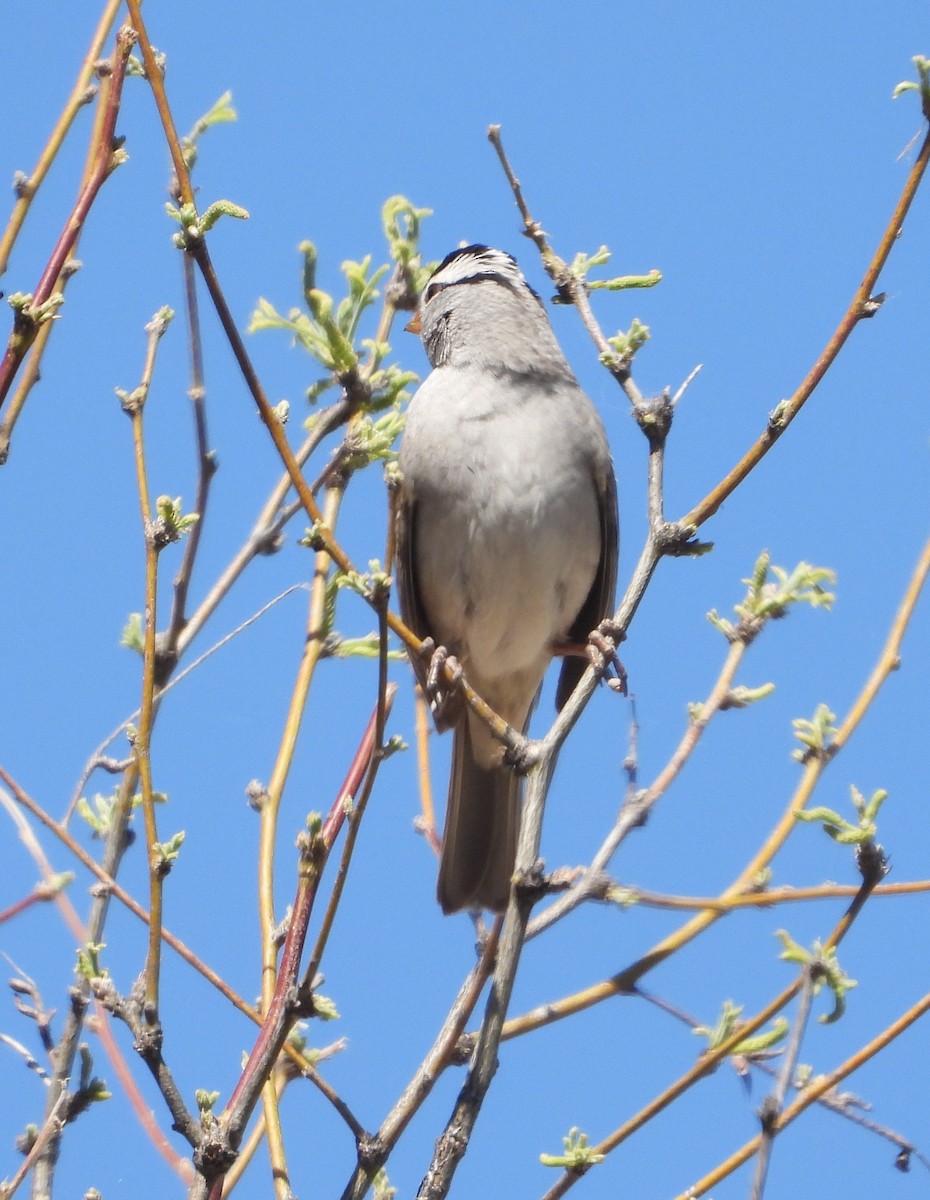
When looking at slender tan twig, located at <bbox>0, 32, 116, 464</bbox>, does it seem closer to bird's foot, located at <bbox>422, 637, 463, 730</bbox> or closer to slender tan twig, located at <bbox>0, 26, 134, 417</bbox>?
slender tan twig, located at <bbox>0, 26, 134, 417</bbox>

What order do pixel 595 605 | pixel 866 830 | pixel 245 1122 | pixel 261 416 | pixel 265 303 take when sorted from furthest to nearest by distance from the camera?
pixel 595 605, pixel 265 303, pixel 866 830, pixel 261 416, pixel 245 1122

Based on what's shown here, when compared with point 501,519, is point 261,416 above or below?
below

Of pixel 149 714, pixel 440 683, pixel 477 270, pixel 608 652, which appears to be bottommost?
pixel 149 714

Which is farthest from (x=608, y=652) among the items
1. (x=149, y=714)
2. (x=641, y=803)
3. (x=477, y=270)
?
(x=477, y=270)

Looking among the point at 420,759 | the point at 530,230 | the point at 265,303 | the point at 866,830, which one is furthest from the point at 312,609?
the point at 866,830

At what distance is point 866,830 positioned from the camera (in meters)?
2.63

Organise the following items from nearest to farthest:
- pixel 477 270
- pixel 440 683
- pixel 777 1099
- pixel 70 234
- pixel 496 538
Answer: pixel 777 1099 → pixel 70 234 → pixel 440 683 → pixel 496 538 → pixel 477 270

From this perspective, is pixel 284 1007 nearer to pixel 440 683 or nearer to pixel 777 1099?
pixel 777 1099

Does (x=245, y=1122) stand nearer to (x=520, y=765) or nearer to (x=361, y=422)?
(x=520, y=765)

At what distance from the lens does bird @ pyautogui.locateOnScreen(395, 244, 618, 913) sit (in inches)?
196

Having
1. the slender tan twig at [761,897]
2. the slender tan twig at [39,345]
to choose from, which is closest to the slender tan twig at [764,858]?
the slender tan twig at [761,897]

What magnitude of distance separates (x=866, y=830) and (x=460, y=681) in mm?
873

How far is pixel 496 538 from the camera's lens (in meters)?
5.02

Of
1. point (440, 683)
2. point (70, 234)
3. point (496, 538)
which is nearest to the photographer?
point (70, 234)
